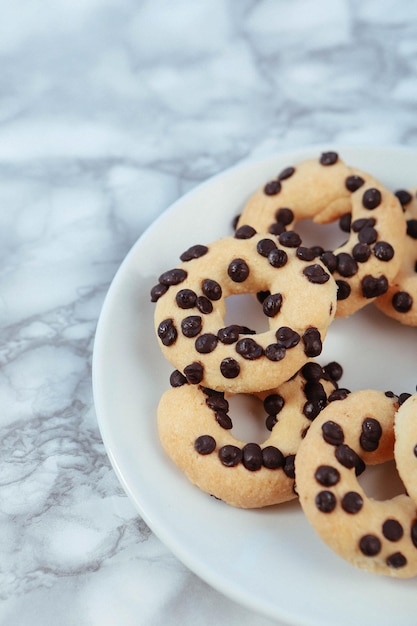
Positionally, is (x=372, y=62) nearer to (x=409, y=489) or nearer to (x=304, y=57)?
(x=304, y=57)

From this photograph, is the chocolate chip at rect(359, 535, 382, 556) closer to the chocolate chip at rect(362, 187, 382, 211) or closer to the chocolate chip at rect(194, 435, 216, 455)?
the chocolate chip at rect(194, 435, 216, 455)

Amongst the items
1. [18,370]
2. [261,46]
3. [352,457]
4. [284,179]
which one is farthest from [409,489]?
[261,46]

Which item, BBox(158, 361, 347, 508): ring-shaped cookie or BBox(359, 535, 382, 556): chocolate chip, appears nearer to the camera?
BBox(359, 535, 382, 556): chocolate chip

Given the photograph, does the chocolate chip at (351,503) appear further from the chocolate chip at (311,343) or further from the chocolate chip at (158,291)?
the chocolate chip at (158,291)

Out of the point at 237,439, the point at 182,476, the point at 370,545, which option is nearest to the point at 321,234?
the point at 237,439

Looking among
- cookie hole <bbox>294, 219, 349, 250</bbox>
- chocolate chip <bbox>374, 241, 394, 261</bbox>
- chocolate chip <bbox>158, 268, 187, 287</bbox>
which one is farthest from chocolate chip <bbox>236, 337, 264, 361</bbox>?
cookie hole <bbox>294, 219, 349, 250</bbox>

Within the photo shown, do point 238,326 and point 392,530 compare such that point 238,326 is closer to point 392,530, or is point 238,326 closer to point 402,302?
point 402,302
